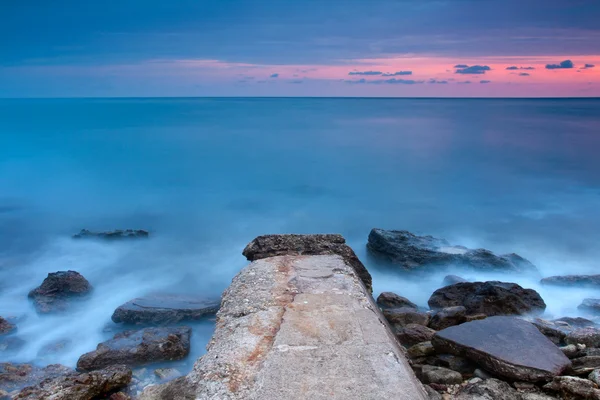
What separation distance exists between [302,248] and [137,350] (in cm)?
240

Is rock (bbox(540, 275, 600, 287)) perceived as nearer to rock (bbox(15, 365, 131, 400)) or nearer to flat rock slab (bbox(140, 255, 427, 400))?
flat rock slab (bbox(140, 255, 427, 400))

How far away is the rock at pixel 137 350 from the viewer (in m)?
5.95

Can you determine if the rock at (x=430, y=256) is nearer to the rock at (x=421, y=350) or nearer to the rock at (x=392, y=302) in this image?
the rock at (x=392, y=302)

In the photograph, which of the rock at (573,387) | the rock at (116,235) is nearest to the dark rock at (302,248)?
the rock at (573,387)

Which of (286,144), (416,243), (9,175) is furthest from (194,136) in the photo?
(416,243)

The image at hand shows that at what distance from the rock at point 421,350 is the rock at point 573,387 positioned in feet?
3.61

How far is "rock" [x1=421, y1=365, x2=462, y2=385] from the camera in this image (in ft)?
13.1

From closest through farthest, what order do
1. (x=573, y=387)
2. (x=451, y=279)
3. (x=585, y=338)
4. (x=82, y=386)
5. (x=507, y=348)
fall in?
(x=573, y=387), (x=507, y=348), (x=82, y=386), (x=585, y=338), (x=451, y=279)

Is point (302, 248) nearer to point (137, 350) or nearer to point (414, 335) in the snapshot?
point (414, 335)

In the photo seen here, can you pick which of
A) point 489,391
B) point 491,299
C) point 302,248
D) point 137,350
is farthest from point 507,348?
point 137,350

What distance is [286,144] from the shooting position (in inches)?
1239

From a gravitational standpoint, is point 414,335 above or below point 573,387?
above

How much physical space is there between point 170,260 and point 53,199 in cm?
908

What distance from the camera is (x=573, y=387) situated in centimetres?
366
